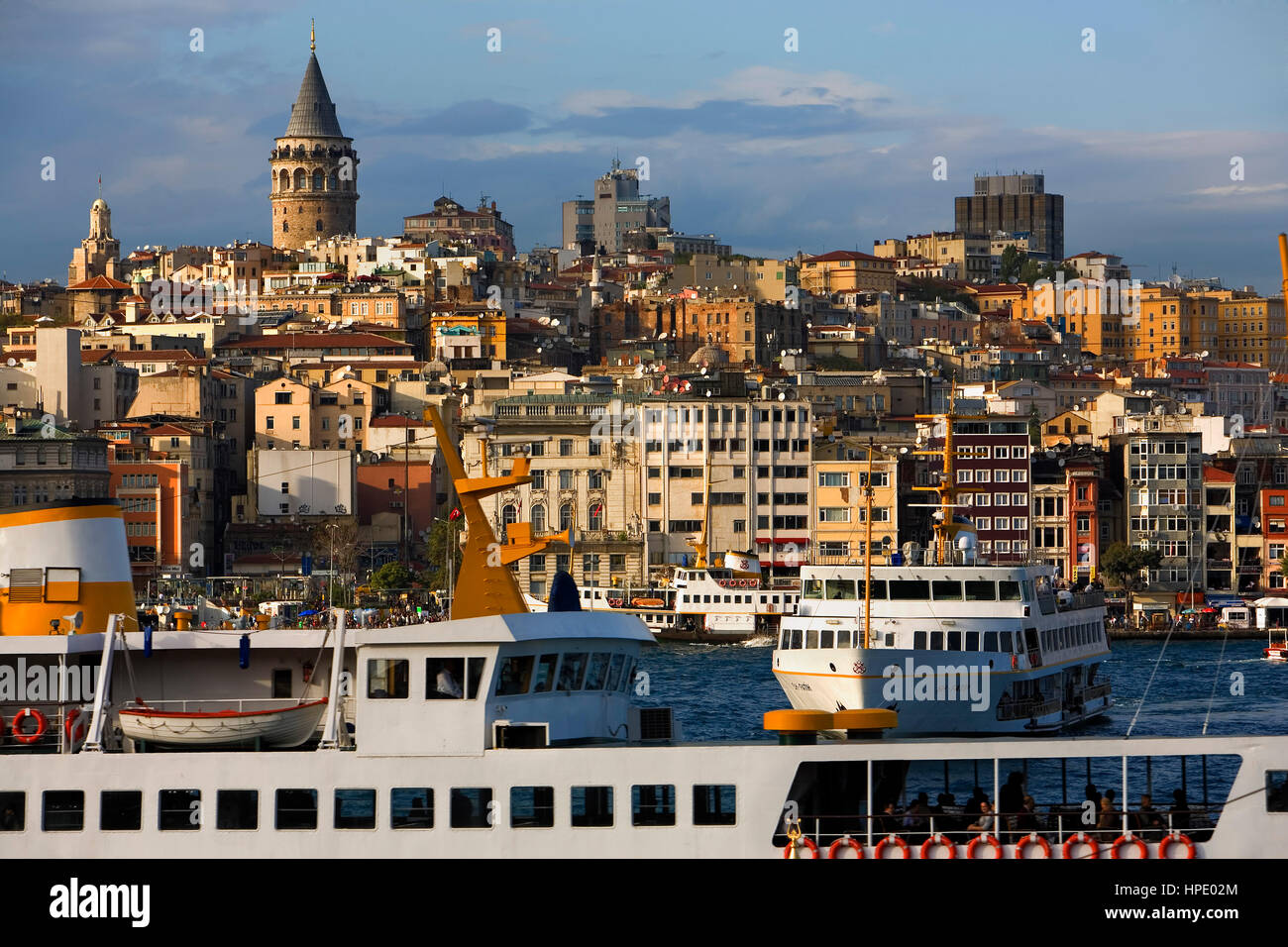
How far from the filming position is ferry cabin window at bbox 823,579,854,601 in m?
42.1

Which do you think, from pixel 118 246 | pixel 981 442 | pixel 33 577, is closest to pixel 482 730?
pixel 33 577

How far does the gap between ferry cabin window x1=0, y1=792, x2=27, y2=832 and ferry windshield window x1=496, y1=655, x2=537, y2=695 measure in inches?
162

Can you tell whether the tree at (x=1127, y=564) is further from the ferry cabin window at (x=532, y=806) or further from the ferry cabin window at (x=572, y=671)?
the ferry cabin window at (x=532, y=806)

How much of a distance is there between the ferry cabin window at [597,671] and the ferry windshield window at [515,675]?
30.3 inches

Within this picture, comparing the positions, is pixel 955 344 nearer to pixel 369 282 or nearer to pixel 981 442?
pixel 369 282

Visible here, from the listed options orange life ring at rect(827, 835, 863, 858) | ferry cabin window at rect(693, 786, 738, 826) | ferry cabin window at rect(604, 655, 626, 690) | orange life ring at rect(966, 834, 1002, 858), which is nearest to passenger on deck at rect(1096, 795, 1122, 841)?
orange life ring at rect(966, 834, 1002, 858)

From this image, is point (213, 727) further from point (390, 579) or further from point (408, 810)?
point (390, 579)

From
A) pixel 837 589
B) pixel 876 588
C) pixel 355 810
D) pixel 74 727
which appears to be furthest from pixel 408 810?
pixel 837 589

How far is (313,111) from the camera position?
6649 inches

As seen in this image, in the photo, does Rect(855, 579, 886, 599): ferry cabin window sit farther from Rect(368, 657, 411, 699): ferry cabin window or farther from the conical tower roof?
the conical tower roof

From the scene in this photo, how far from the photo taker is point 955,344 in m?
146

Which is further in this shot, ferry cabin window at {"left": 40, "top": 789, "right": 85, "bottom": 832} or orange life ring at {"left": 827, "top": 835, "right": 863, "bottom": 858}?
ferry cabin window at {"left": 40, "top": 789, "right": 85, "bottom": 832}
